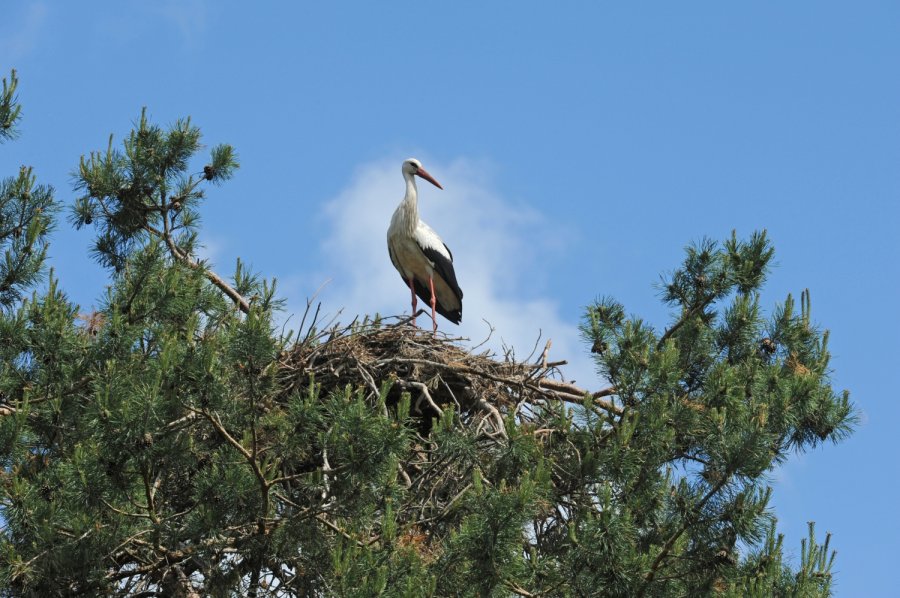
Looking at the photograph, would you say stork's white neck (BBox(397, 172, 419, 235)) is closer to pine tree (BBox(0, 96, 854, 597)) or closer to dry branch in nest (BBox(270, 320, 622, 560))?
dry branch in nest (BBox(270, 320, 622, 560))

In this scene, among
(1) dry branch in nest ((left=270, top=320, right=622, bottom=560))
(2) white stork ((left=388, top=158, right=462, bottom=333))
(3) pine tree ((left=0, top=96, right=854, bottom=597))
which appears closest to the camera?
(3) pine tree ((left=0, top=96, right=854, bottom=597))

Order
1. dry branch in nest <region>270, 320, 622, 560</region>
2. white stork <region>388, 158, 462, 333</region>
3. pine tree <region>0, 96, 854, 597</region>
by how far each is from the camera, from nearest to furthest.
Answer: pine tree <region>0, 96, 854, 597</region> < dry branch in nest <region>270, 320, 622, 560</region> < white stork <region>388, 158, 462, 333</region>

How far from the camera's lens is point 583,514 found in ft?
21.0

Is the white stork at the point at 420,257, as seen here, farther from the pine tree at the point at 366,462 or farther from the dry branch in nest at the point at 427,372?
the pine tree at the point at 366,462

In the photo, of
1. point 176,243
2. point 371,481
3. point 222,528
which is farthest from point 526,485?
point 176,243

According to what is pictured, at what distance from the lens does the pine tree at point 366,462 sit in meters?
5.58

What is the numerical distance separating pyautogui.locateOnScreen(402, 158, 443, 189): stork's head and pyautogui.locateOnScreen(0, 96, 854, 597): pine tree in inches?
197

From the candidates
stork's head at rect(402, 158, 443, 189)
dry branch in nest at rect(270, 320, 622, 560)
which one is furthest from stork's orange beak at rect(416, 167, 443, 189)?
dry branch in nest at rect(270, 320, 622, 560)

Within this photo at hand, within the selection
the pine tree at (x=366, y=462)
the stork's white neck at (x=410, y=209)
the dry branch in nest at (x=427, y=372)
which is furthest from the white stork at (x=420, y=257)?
the pine tree at (x=366, y=462)

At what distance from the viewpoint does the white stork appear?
12.0 m

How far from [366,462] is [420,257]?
663 centimetres

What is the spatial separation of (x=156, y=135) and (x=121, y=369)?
2.69 meters

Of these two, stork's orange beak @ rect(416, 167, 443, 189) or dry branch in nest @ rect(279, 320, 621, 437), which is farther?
stork's orange beak @ rect(416, 167, 443, 189)

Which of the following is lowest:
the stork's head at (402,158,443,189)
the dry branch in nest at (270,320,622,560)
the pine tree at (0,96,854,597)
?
the pine tree at (0,96,854,597)
